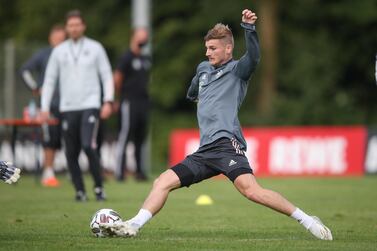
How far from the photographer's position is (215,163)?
32.0 feet

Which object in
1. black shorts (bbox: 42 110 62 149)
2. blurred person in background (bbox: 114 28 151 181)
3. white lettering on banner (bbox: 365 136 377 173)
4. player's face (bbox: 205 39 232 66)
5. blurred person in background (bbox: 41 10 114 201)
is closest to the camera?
player's face (bbox: 205 39 232 66)

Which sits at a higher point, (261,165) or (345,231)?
(345,231)

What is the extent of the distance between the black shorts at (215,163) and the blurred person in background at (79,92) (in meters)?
4.69

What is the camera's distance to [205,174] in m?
9.77

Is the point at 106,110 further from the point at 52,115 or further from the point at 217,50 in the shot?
the point at 52,115

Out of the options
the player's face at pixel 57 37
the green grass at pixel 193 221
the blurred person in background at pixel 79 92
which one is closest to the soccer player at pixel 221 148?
the green grass at pixel 193 221

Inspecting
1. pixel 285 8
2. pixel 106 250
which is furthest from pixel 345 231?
pixel 285 8

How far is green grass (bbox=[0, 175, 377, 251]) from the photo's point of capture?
30.6 feet

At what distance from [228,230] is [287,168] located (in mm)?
14336

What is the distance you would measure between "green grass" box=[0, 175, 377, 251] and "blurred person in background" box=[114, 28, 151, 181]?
2.34m

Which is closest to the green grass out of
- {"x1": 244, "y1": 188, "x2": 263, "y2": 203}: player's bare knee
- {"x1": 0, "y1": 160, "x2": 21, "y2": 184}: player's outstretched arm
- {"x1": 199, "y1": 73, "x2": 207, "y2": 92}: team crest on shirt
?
{"x1": 244, "y1": 188, "x2": 263, "y2": 203}: player's bare knee

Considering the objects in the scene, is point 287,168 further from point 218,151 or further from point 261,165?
point 218,151

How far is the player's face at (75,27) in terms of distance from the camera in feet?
47.5

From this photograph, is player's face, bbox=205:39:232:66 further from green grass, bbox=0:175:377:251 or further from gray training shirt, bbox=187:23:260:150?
green grass, bbox=0:175:377:251
